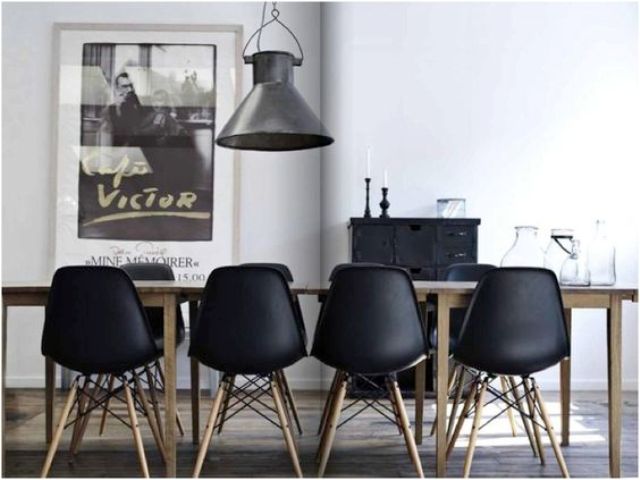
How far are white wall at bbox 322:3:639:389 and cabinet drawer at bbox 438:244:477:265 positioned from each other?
0.49 m

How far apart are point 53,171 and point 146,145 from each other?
0.70 meters

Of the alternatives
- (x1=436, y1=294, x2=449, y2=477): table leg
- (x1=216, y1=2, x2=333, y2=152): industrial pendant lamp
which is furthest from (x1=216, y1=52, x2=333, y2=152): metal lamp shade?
(x1=436, y1=294, x2=449, y2=477): table leg

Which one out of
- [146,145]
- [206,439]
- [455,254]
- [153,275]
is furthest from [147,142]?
[206,439]

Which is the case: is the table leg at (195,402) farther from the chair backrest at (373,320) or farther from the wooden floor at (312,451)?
the chair backrest at (373,320)

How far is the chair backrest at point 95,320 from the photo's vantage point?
257 centimetres

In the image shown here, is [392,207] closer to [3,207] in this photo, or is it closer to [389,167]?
[389,167]

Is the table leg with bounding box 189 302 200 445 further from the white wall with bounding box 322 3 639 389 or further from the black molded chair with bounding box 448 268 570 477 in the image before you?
the white wall with bounding box 322 3 639 389

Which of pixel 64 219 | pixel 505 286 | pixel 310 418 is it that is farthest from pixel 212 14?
pixel 505 286

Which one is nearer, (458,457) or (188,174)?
(458,457)

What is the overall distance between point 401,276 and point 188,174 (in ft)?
8.68

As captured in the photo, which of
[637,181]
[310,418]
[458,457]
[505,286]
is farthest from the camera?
[637,181]

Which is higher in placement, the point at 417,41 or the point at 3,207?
the point at 417,41

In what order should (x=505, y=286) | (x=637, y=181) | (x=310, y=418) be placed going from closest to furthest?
(x=505, y=286), (x=310, y=418), (x=637, y=181)

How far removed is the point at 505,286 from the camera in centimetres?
256
